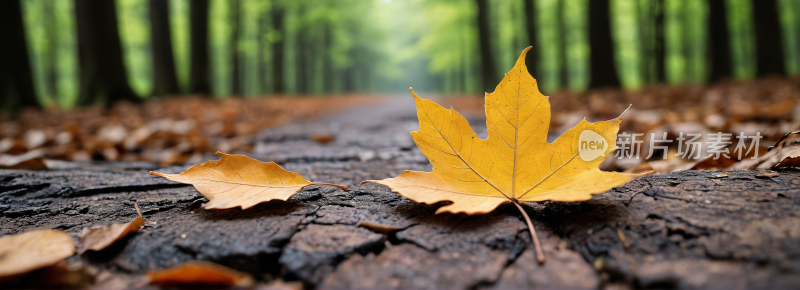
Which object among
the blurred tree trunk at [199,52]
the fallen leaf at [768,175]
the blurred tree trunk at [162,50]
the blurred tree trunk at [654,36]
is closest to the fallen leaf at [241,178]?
the fallen leaf at [768,175]

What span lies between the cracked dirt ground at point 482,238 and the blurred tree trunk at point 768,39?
10591mm

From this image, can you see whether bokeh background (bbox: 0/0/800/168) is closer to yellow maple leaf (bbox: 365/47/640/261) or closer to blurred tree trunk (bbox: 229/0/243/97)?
blurred tree trunk (bbox: 229/0/243/97)

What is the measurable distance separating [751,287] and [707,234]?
0.17 m

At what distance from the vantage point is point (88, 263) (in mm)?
774

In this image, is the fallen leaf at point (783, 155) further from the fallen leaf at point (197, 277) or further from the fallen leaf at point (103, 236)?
the fallen leaf at point (103, 236)

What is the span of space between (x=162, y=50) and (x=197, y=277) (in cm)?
1225

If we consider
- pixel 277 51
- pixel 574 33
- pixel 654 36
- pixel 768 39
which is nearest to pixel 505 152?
pixel 768 39

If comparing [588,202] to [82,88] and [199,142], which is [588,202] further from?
[82,88]

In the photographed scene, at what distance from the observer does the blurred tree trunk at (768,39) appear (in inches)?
338

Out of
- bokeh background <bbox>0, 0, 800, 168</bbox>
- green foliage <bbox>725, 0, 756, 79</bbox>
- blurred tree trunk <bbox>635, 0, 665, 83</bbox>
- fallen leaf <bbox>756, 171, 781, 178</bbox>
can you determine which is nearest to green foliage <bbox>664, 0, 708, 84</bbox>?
bokeh background <bbox>0, 0, 800, 168</bbox>

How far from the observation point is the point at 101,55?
7098mm

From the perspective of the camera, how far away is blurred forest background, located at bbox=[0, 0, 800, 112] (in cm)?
720
